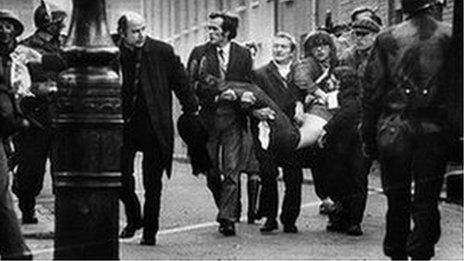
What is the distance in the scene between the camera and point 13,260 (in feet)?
31.9

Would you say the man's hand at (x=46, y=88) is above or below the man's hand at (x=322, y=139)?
above

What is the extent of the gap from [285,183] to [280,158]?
10.4 inches

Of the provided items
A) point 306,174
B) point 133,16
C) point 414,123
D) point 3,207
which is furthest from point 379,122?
point 306,174

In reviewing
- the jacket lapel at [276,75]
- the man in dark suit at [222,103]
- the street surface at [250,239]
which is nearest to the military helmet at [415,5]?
the street surface at [250,239]

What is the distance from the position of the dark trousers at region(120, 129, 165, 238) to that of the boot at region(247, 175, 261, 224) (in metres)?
2.01

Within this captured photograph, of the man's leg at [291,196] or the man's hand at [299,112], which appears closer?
the man's leg at [291,196]

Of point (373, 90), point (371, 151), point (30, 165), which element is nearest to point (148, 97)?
point (30, 165)

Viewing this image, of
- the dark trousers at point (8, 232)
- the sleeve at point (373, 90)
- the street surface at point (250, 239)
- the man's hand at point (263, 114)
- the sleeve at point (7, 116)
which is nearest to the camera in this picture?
the dark trousers at point (8, 232)

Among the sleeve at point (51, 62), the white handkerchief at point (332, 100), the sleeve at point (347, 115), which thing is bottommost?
the sleeve at point (347, 115)

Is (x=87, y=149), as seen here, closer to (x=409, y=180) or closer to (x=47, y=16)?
(x=409, y=180)

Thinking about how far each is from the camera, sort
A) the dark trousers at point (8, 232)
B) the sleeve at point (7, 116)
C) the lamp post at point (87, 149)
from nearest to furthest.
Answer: the lamp post at point (87, 149), the dark trousers at point (8, 232), the sleeve at point (7, 116)

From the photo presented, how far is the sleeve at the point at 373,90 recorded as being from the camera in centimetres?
Answer: 1051

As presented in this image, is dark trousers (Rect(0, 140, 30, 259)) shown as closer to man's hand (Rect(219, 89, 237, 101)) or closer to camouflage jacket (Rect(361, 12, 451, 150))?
camouflage jacket (Rect(361, 12, 451, 150))

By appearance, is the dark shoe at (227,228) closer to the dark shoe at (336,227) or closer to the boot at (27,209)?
the dark shoe at (336,227)
